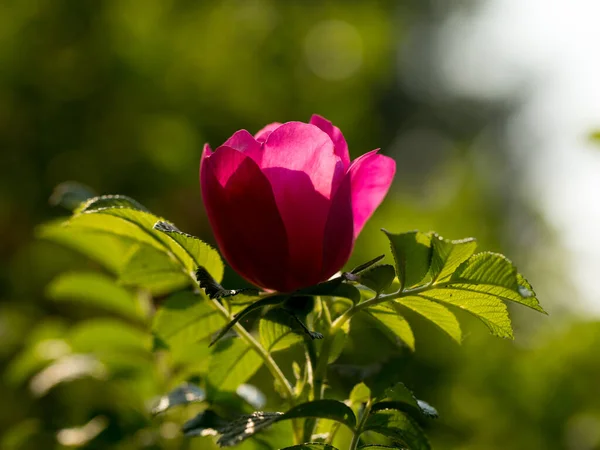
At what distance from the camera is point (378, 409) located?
564 mm

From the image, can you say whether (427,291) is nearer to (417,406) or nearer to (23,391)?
(417,406)

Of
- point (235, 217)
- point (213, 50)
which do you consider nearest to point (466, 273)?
point (235, 217)

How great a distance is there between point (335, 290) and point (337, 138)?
0.16 meters

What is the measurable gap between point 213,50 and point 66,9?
56cm

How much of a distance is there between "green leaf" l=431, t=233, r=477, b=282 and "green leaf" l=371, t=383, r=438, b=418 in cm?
9

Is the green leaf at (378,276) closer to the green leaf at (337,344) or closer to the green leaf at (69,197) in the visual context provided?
the green leaf at (337,344)

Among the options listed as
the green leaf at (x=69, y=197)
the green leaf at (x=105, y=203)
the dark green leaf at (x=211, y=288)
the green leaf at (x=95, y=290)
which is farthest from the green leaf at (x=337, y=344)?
the green leaf at (x=95, y=290)

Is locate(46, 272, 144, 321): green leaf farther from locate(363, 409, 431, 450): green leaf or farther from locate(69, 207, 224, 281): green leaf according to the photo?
locate(363, 409, 431, 450): green leaf

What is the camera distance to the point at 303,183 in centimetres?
57

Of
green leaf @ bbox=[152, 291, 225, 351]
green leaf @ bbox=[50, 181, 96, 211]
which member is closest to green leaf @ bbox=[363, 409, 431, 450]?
green leaf @ bbox=[152, 291, 225, 351]

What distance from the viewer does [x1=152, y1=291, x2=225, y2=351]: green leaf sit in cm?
70

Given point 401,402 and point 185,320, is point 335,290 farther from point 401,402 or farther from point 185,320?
point 185,320

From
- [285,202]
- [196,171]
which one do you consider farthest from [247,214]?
[196,171]

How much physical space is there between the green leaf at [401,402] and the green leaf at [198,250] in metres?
0.19
